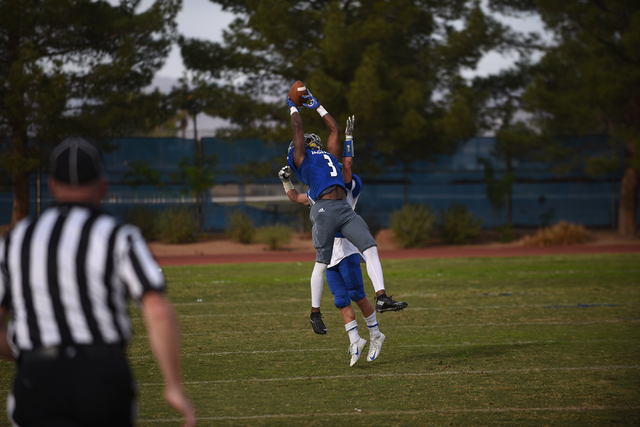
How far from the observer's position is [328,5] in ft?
77.4

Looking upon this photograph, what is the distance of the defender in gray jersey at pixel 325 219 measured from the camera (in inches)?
275

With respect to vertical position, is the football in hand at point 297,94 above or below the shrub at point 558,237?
above

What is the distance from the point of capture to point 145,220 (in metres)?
23.4

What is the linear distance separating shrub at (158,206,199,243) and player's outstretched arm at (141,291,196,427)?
20418 millimetres

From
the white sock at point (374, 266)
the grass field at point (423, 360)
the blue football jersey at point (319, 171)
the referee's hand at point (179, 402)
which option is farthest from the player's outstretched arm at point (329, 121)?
the referee's hand at point (179, 402)

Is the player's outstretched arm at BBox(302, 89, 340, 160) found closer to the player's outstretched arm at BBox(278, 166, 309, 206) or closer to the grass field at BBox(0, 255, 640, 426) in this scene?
the player's outstretched arm at BBox(278, 166, 309, 206)

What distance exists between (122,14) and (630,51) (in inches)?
648

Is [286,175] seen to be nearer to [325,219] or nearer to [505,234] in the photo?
[325,219]

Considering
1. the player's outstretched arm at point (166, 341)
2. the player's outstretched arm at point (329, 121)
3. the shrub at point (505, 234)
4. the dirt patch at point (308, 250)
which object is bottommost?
the dirt patch at point (308, 250)

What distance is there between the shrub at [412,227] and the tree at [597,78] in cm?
498

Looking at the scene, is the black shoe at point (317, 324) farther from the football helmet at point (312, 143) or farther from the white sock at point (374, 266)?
the football helmet at point (312, 143)

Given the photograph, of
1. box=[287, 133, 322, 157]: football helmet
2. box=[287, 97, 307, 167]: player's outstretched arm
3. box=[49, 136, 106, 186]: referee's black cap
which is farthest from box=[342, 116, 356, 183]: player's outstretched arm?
box=[49, 136, 106, 186]: referee's black cap

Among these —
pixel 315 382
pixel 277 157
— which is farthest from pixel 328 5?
pixel 315 382

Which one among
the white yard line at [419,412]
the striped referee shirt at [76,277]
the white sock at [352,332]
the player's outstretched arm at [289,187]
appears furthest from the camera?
the player's outstretched arm at [289,187]
